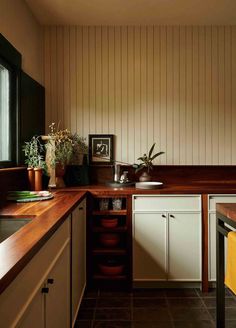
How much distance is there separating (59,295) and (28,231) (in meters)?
0.47

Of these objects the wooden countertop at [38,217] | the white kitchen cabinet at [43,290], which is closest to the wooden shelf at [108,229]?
the wooden countertop at [38,217]

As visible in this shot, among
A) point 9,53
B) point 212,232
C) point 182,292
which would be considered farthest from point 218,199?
point 9,53

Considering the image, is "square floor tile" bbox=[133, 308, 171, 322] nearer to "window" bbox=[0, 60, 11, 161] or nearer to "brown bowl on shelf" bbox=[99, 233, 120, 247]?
"brown bowl on shelf" bbox=[99, 233, 120, 247]

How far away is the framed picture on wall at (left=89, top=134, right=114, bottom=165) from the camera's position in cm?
306

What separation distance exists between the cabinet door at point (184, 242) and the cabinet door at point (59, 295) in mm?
1134

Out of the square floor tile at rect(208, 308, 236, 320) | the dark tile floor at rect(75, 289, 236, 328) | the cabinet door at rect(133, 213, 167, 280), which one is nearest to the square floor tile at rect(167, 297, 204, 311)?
the dark tile floor at rect(75, 289, 236, 328)

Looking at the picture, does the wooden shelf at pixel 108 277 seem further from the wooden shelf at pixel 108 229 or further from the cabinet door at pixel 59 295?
the cabinet door at pixel 59 295

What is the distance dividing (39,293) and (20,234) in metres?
0.23

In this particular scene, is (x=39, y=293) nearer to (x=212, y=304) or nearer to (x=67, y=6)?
(x=212, y=304)

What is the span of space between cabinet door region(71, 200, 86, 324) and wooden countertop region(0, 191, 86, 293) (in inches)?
6.5

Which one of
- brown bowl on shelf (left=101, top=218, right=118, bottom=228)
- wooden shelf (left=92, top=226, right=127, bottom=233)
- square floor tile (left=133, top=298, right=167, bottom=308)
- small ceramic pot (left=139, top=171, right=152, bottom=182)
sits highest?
small ceramic pot (left=139, top=171, right=152, bottom=182)

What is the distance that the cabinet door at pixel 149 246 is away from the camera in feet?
8.26

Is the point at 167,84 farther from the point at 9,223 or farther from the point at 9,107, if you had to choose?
the point at 9,223

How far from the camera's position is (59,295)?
144 centimetres
